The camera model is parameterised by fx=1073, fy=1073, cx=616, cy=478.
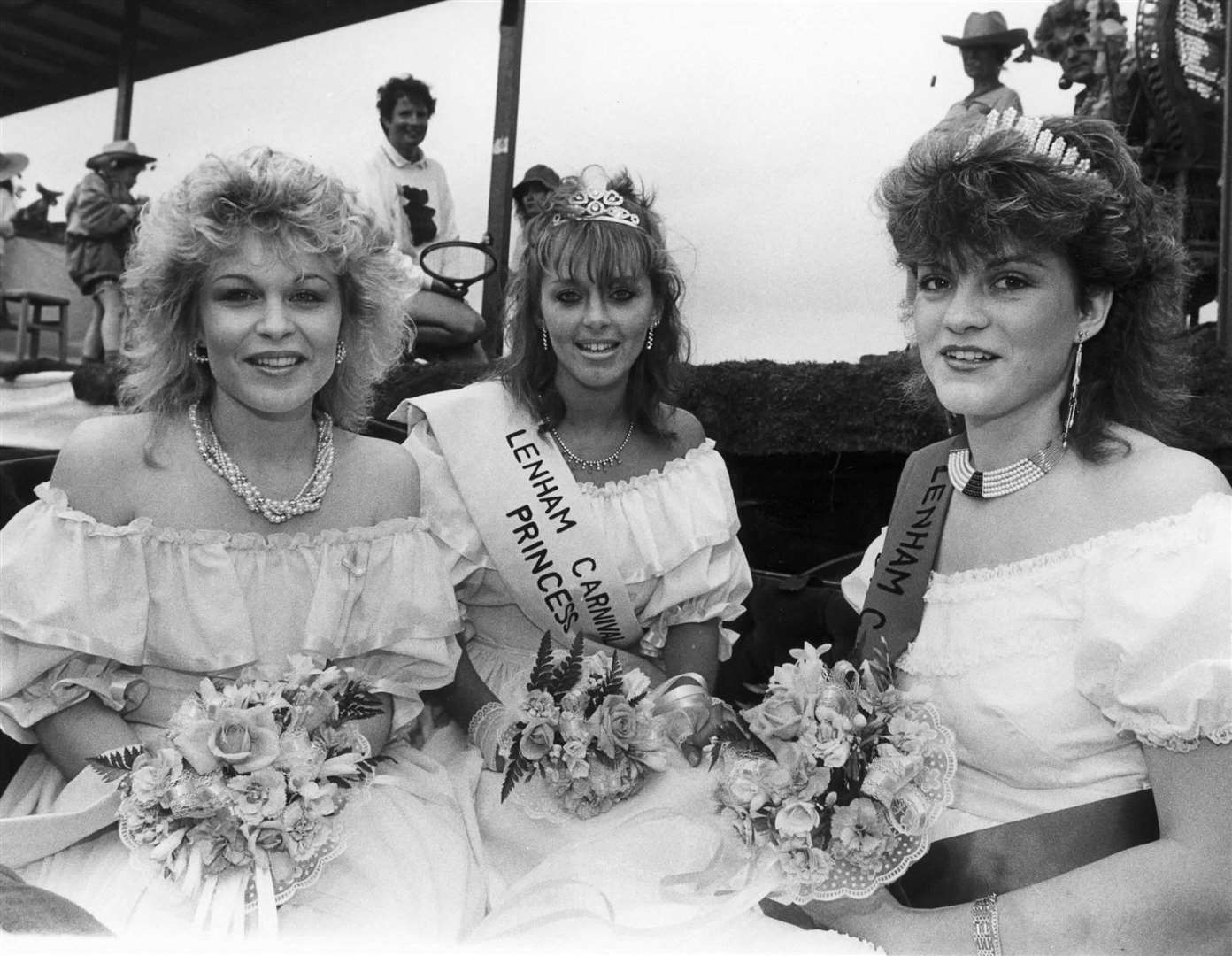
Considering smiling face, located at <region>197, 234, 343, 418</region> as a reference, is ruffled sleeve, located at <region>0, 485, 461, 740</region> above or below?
below

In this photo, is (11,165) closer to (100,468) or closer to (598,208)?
(598,208)

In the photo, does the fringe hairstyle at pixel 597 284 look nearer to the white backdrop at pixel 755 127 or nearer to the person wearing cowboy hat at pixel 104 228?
the white backdrop at pixel 755 127

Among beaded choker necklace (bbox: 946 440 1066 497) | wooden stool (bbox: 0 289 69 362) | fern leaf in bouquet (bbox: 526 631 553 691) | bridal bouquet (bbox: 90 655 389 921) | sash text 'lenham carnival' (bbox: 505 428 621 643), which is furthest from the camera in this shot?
wooden stool (bbox: 0 289 69 362)

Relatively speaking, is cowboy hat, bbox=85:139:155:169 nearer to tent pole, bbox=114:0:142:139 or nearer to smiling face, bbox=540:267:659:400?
tent pole, bbox=114:0:142:139

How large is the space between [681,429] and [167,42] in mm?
4902

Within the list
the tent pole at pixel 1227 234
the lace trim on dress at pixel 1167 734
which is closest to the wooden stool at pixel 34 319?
the tent pole at pixel 1227 234

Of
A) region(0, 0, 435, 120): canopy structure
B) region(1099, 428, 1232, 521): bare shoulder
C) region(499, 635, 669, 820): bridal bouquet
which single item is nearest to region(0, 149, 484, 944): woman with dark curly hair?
region(499, 635, 669, 820): bridal bouquet

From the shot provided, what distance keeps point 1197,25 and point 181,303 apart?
388cm

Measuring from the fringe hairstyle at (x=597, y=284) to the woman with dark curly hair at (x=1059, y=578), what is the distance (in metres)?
0.89

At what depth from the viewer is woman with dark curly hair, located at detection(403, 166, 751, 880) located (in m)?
2.63

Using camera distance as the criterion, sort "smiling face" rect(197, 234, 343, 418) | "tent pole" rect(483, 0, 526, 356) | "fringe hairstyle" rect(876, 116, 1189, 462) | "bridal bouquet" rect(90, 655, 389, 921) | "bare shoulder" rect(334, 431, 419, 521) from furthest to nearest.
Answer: "tent pole" rect(483, 0, 526, 356) < "bare shoulder" rect(334, 431, 419, 521) < "smiling face" rect(197, 234, 343, 418) < "fringe hairstyle" rect(876, 116, 1189, 462) < "bridal bouquet" rect(90, 655, 389, 921)

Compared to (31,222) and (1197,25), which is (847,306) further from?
(31,222)

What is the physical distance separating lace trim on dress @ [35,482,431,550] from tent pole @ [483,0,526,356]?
2749mm

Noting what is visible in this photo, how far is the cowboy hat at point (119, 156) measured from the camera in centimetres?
734
